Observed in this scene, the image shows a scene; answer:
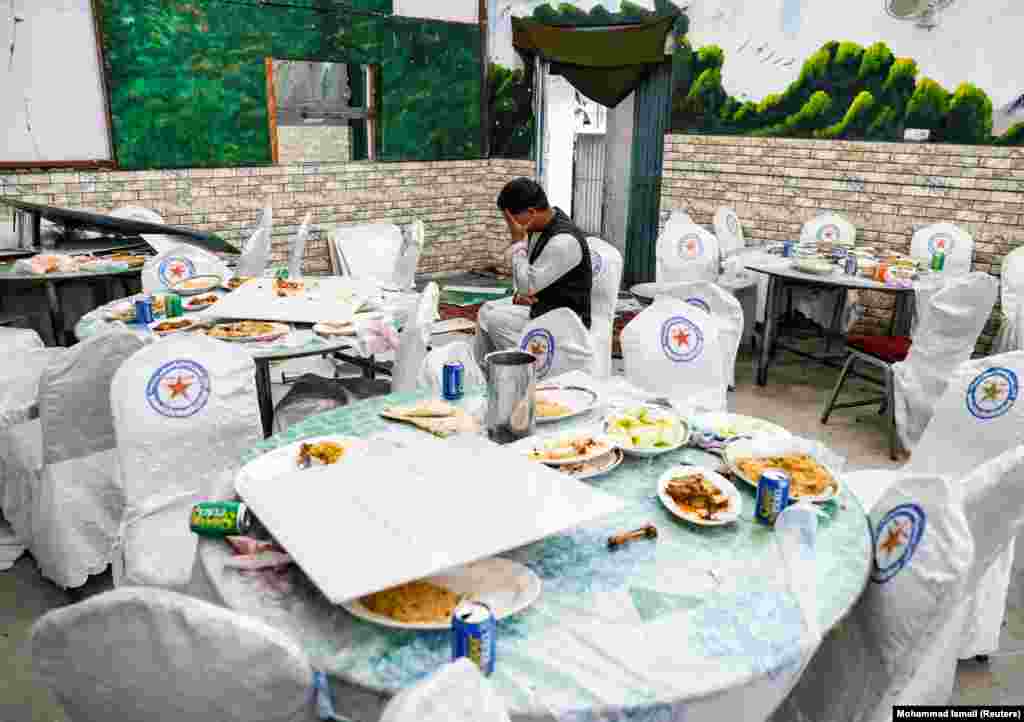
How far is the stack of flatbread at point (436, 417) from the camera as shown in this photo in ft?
6.71

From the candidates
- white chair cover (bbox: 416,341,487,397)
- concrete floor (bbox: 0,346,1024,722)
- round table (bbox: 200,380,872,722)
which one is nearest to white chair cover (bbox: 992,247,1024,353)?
concrete floor (bbox: 0,346,1024,722)

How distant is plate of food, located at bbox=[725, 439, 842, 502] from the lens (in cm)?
173

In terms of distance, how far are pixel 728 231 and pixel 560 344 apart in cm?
433

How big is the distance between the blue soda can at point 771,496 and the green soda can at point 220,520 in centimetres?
111

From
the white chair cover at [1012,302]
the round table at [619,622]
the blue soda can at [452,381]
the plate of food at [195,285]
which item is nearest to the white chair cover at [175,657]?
the round table at [619,622]

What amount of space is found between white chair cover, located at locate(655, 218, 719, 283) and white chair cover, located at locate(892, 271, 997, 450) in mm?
1942

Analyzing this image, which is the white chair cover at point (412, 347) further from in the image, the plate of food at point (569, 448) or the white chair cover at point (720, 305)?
the white chair cover at point (720, 305)

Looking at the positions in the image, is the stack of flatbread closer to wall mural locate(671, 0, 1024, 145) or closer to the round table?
the round table

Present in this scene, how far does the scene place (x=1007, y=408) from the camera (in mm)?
2285

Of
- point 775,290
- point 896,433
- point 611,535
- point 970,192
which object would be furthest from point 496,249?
point 611,535

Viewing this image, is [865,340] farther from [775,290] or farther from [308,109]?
[308,109]

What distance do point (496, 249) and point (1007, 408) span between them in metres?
6.99

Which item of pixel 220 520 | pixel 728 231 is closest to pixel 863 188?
pixel 728 231

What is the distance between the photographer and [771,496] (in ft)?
5.27
